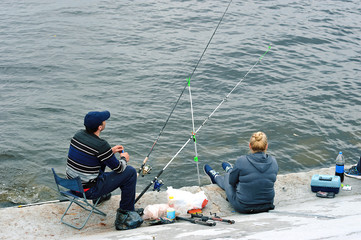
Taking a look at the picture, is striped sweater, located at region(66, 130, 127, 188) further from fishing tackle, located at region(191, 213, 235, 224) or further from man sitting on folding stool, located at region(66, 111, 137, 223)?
fishing tackle, located at region(191, 213, 235, 224)

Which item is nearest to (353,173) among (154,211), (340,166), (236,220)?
(340,166)

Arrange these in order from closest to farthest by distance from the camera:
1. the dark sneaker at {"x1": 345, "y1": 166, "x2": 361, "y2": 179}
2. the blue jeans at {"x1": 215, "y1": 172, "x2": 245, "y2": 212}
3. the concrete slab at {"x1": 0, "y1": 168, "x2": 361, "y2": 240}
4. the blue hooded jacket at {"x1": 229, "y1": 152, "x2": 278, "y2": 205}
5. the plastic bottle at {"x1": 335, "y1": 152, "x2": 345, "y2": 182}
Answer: the concrete slab at {"x1": 0, "y1": 168, "x2": 361, "y2": 240} < the blue hooded jacket at {"x1": 229, "y1": 152, "x2": 278, "y2": 205} < the blue jeans at {"x1": 215, "y1": 172, "x2": 245, "y2": 212} < the plastic bottle at {"x1": 335, "y1": 152, "x2": 345, "y2": 182} < the dark sneaker at {"x1": 345, "y1": 166, "x2": 361, "y2": 179}

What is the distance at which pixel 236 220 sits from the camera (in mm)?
5391

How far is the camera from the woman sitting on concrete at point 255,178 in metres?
5.62

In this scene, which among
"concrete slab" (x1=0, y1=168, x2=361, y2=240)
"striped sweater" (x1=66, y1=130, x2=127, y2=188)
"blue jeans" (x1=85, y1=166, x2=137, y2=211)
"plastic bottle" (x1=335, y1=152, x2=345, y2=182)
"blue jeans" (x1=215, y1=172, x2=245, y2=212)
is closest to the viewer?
"concrete slab" (x1=0, y1=168, x2=361, y2=240)

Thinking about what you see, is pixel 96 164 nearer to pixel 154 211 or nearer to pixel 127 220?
pixel 127 220

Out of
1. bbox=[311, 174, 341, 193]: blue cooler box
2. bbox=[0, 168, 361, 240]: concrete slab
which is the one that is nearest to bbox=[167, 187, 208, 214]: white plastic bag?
bbox=[0, 168, 361, 240]: concrete slab

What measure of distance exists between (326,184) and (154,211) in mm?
2362

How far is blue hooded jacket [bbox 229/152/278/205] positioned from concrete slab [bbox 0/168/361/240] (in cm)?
21

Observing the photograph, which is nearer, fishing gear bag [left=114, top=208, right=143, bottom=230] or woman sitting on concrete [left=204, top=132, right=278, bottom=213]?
fishing gear bag [left=114, top=208, right=143, bottom=230]

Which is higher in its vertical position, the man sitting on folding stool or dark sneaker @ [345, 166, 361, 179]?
the man sitting on folding stool

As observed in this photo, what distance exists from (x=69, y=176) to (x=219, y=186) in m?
2.19

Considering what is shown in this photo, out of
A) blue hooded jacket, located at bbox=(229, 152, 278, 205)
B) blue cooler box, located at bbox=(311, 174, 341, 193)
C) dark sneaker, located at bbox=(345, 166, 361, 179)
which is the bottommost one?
dark sneaker, located at bbox=(345, 166, 361, 179)

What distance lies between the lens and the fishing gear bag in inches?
212
